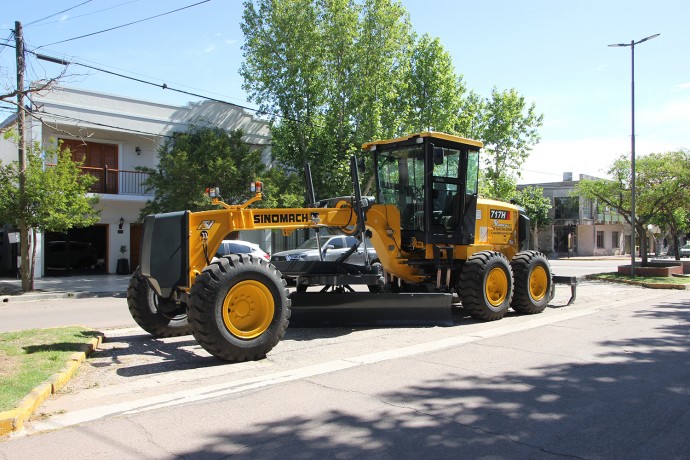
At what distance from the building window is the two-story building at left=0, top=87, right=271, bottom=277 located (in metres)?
37.7

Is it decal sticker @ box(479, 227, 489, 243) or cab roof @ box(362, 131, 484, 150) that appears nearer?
cab roof @ box(362, 131, 484, 150)

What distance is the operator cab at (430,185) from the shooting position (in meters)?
9.84

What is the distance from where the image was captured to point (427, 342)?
811 centimetres

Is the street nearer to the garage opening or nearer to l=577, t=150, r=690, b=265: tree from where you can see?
l=577, t=150, r=690, b=265: tree

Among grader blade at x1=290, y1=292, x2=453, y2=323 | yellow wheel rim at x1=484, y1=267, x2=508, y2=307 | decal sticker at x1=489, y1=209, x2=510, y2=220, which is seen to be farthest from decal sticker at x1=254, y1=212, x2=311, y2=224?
decal sticker at x1=489, y1=209, x2=510, y2=220

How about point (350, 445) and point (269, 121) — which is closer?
point (350, 445)

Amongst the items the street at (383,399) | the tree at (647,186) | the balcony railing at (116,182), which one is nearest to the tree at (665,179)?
the tree at (647,186)

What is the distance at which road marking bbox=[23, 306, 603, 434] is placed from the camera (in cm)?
492

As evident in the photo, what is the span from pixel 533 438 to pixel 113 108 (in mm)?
22923

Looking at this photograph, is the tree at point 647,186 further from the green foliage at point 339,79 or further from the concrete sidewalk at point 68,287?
the concrete sidewalk at point 68,287

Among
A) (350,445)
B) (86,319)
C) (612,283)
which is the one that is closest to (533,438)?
(350,445)

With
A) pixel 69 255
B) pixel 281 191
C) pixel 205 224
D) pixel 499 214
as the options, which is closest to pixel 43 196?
pixel 281 191

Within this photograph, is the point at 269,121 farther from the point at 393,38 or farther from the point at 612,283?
the point at 612,283

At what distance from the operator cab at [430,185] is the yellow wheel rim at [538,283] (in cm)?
180
